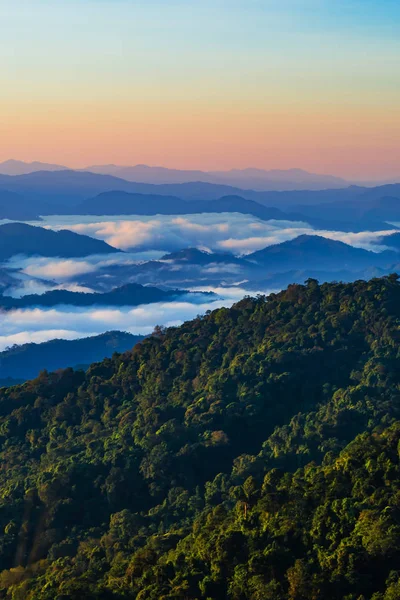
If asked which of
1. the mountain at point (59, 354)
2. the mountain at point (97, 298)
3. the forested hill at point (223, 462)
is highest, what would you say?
the mountain at point (97, 298)

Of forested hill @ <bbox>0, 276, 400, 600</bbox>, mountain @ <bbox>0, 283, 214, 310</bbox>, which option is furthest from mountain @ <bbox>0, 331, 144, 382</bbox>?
forested hill @ <bbox>0, 276, 400, 600</bbox>

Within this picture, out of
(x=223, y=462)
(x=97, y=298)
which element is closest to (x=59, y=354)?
(x=97, y=298)

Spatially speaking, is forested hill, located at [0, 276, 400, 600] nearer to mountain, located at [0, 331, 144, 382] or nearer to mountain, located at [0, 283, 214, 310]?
mountain, located at [0, 331, 144, 382]

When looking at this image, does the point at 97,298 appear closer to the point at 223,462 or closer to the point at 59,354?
the point at 59,354

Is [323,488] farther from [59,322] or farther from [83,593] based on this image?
[59,322]

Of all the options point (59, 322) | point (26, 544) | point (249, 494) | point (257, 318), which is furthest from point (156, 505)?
point (59, 322)

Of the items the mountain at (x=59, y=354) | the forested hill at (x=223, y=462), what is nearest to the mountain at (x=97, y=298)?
the mountain at (x=59, y=354)

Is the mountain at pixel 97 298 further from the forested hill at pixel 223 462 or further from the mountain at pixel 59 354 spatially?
the forested hill at pixel 223 462
